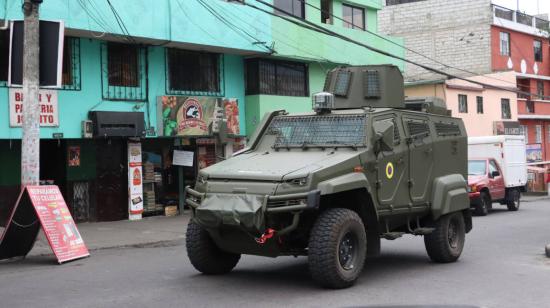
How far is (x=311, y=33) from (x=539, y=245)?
39.8ft

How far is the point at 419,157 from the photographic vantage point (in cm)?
949

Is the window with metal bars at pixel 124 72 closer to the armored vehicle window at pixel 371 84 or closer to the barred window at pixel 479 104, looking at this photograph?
the armored vehicle window at pixel 371 84

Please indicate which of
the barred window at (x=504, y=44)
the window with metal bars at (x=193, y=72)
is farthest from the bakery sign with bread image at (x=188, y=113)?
the barred window at (x=504, y=44)

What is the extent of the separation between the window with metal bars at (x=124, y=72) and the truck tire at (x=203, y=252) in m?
9.71

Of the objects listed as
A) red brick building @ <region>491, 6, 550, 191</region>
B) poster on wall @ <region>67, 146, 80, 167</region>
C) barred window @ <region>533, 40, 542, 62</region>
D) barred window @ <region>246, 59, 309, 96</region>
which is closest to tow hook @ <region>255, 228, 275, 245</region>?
poster on wall @ <region>67, 146, 80, 167</region>

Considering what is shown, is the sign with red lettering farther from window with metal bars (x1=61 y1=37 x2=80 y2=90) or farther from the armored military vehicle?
the armored military vehicle

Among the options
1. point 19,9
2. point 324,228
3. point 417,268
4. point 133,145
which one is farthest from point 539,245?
point 19,9

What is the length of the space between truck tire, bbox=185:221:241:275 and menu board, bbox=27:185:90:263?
305cm

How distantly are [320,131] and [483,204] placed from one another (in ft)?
41.6

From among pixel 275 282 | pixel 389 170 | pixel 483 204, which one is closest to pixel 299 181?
pixel 275 282

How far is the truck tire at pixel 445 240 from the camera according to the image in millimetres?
9711

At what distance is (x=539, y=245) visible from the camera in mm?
12273

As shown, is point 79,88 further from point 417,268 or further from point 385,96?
point 417,268

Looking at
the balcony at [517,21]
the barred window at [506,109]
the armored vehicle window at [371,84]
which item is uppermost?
the balcony at [517,21]
